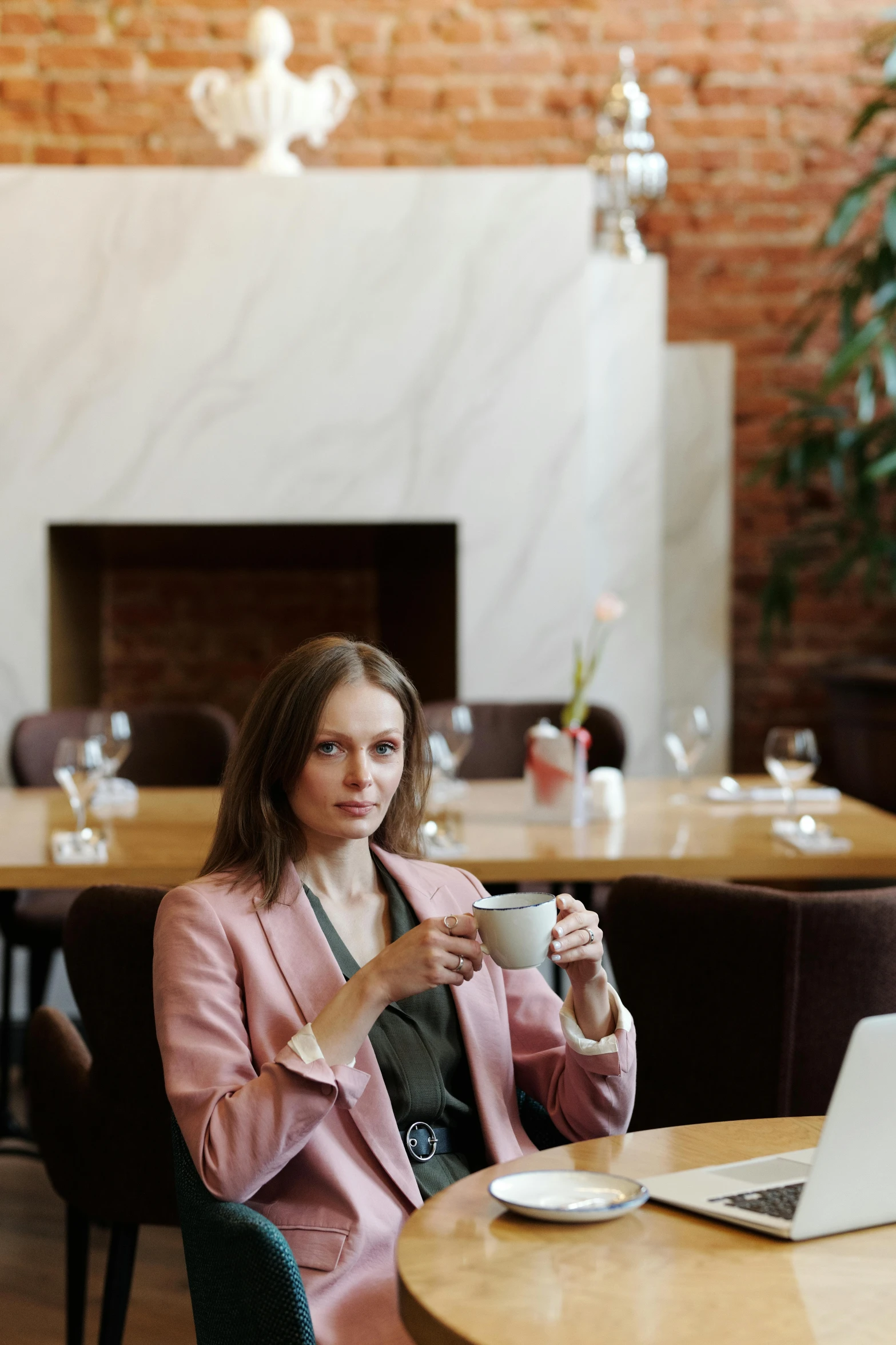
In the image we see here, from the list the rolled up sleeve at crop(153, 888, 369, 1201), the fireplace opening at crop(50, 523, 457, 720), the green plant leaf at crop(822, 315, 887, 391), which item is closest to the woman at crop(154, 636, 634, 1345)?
the rolled up sleeve at crop(153, 888, 369, 1201)

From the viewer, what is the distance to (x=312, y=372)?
4.47 meters

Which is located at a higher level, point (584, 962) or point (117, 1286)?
point (584, 962)

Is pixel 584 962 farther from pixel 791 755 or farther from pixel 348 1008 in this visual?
pixel 791 755

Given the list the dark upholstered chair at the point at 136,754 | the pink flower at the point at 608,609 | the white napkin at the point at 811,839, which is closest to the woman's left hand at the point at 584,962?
the white napkin at the point at 811,839

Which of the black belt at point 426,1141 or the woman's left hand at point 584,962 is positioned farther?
the black belt at point 426,1141

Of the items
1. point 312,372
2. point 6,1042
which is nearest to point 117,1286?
point 6,1042

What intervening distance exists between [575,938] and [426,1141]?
0.30 meters

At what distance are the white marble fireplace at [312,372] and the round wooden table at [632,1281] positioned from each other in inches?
134

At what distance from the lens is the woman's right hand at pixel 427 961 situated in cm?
138

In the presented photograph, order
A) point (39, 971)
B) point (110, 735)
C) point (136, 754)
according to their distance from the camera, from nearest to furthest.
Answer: point (110, 735) < point (39, 971) < point (136, 754)

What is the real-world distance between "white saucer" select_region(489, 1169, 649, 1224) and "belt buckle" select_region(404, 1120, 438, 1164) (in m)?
0.28

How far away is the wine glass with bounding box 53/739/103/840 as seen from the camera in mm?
2785

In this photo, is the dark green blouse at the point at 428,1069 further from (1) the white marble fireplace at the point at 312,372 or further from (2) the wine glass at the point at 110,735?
(1) the white marble fireplace at the point at 312,372

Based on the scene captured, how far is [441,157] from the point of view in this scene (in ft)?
17.9
